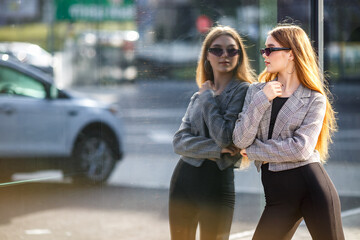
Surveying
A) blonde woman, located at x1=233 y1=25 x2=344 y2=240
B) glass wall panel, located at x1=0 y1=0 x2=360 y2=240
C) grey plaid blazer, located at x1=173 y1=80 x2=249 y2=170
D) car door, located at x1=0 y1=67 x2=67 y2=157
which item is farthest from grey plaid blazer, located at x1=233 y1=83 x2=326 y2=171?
car door, located at x1=0 y1=67 x2=67 y2=157

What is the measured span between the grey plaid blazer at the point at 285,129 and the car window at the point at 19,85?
1.83 meters

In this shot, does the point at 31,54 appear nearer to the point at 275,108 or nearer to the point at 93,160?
the point at 93,160

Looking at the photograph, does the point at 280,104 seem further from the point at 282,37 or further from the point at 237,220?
the point at 237,220

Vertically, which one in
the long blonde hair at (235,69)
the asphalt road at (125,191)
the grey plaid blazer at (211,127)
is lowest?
the asphalt road at (125,191)

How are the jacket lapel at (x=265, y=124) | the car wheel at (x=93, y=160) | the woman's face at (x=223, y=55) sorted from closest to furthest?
the jacket lapel at (x=265, y=124) → the woman's face at (x=223, y=55) → the car wheel at (x=93, y=160)

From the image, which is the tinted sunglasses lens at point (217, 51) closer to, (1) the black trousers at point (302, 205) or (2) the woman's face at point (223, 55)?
(2) the woman's face at point (223, 55)

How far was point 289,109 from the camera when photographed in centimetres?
320

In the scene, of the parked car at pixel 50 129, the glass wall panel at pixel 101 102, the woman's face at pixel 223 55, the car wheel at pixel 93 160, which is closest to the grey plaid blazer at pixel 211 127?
the woman's face at pixel 223 55

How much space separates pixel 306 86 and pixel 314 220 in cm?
72

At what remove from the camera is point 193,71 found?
4488mm

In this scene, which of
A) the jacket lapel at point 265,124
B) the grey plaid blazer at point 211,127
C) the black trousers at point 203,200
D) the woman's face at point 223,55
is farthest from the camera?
the woman's face at point 223,55

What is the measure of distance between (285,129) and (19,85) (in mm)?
2186

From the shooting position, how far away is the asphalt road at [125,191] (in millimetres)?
4418

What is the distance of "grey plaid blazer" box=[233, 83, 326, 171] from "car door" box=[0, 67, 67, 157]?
177 cm
